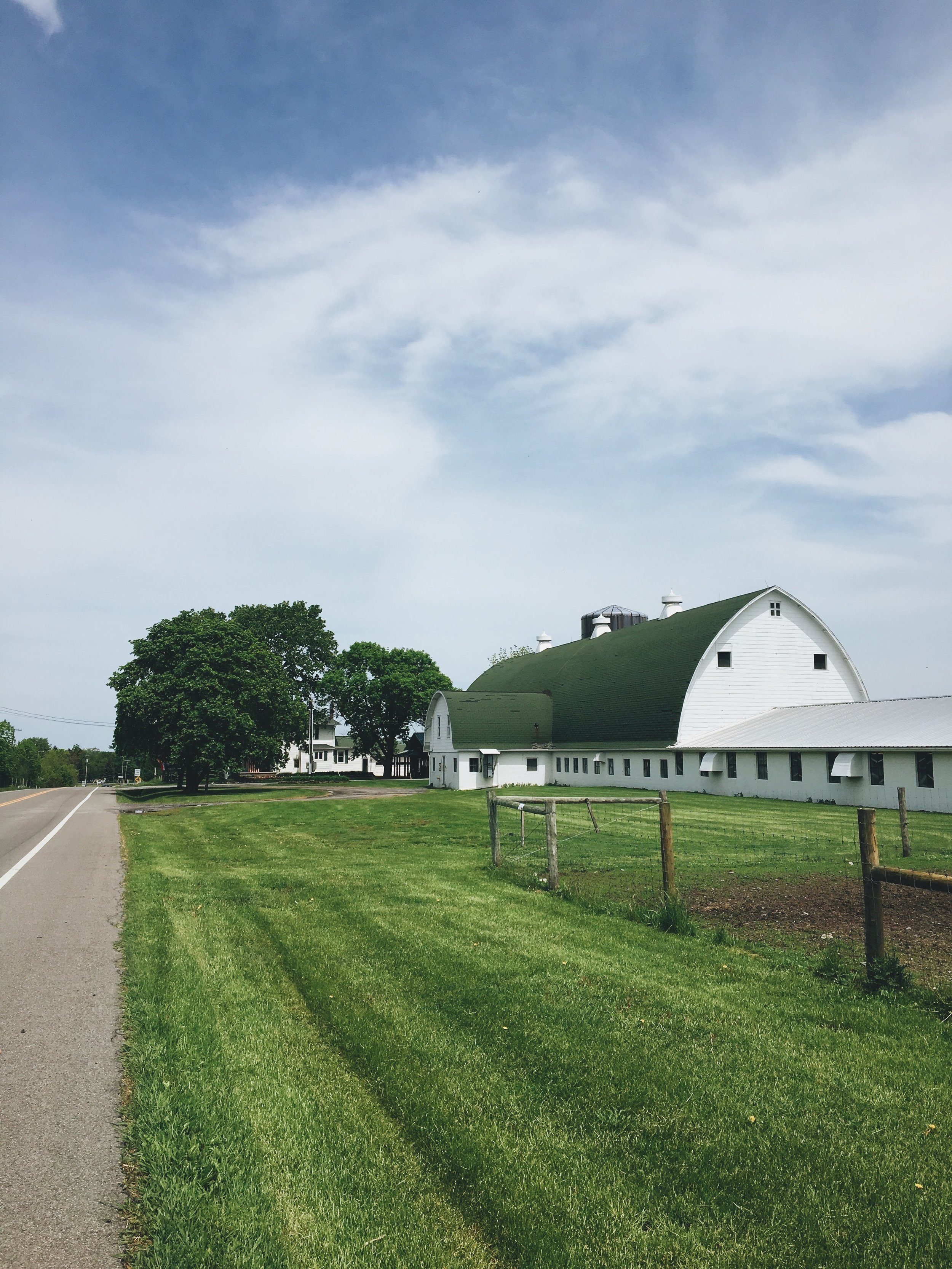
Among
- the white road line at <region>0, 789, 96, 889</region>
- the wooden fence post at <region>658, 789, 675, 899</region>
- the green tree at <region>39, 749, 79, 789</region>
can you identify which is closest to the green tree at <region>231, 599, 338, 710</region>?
the white road line at <region>0, 789, 96, 889</region>

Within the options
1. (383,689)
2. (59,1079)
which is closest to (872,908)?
(59,1079)

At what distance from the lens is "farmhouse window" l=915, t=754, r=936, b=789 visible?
29.8m

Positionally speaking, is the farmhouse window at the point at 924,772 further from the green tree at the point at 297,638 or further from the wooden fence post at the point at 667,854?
the green tree at the point at 297,638

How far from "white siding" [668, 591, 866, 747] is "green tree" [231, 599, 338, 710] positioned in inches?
1908

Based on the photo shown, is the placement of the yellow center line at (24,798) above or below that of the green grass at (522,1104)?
below

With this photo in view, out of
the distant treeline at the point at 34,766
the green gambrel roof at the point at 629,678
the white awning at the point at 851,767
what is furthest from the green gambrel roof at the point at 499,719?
the distant treeline at the point at 34,766

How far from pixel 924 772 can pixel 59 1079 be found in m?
30.7

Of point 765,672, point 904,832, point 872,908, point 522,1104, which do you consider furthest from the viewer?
point 765,672

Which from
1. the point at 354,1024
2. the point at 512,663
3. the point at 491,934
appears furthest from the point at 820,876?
the point at 512,663

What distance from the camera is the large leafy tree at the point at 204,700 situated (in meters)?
50.7

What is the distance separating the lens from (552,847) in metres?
13.1

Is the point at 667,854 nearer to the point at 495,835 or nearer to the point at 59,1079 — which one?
the point at 495,835

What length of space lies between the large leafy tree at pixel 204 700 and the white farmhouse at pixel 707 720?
11749 millimetres

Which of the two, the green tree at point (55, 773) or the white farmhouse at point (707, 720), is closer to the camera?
the white farmhouse at point (707, 720)
